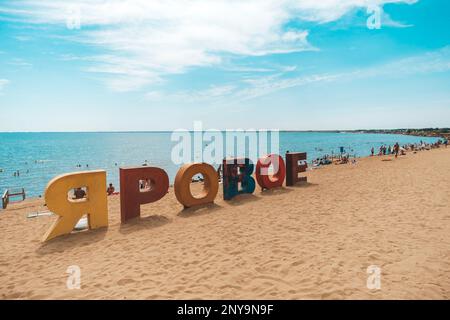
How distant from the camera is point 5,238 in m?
9.23

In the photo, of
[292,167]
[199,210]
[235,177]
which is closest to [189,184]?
[199,210]

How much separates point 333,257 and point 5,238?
10.2 meters

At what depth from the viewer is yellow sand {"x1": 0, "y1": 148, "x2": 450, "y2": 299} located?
534 cm

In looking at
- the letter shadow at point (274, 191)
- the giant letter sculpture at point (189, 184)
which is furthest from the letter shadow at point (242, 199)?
the giant letter sculpture at point (189, 184)

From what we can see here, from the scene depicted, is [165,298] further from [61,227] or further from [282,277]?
[61,227]

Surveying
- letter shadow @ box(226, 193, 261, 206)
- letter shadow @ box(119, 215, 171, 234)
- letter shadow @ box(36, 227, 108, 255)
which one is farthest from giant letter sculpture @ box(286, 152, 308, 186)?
letter shadow @ box(36, 227, 108, 255)

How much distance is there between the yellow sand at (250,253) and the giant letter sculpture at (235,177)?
1.57 meters

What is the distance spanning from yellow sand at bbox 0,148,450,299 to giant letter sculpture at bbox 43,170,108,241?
1.53ft

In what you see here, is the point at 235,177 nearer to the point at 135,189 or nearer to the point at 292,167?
the point at 292,167

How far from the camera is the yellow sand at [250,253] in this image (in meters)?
5.34

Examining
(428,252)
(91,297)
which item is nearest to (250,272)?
(91,297)

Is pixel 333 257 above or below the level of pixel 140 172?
below

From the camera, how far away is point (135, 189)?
10508 mm
